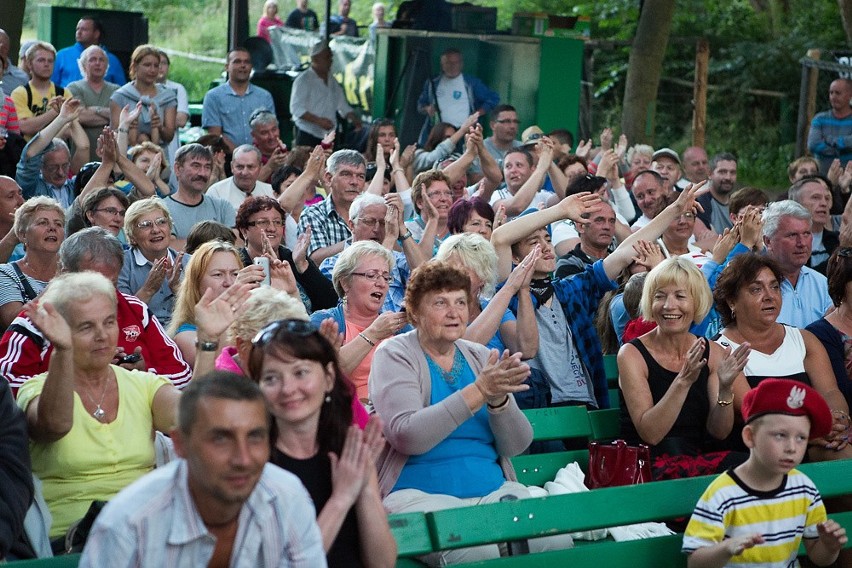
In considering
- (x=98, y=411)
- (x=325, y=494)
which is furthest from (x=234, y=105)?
(x=325, y=494)

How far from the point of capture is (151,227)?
20.9 feet

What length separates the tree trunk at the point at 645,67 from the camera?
15266mm

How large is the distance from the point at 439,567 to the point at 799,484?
127 centimetres

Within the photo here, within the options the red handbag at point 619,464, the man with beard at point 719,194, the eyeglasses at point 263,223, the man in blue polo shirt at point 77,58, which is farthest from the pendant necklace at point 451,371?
the man in blue polo shirt at point 77,58

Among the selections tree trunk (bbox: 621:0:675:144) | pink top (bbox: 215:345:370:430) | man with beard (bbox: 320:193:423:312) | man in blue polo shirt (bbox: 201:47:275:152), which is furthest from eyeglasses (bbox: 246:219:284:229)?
tree trunk (bbox: 621:0:675:144)

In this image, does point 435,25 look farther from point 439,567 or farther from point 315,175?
→ point 439,567

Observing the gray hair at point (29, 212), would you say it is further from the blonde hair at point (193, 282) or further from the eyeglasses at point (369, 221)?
the eyeglasses at point (369, 221)

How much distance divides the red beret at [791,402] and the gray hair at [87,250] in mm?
2810

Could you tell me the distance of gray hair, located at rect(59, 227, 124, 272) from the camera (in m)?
5.27

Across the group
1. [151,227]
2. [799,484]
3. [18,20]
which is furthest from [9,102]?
[799,484]

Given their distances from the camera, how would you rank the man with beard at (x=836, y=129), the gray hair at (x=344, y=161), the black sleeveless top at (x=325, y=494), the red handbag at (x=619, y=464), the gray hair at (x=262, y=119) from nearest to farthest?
1. the black sleeveless top at (x=325, y=494)
2. the red handbag at (x=619, y=464)
3. the gray hair at (x=344, y=161)
4. the gray hair at (x=262, y=119)
5. the man with beard at (x=836, y=129)

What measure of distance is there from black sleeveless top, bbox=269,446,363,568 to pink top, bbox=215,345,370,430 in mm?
257

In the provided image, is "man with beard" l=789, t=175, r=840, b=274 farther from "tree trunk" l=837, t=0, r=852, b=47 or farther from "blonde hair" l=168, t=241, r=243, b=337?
"tree trunk" l=837, t=0, r=852, b=47

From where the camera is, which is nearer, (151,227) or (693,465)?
(693,465)
